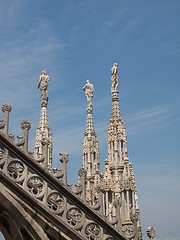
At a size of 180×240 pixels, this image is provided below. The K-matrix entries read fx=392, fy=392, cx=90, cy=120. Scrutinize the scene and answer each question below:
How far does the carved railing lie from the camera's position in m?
7.88

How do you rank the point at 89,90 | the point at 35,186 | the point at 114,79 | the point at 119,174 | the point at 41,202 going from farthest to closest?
the point at 89,90, the point at 114,79, the point at 119,174, the point at 35,186, the point at 41,202

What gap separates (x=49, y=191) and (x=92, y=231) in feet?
4.37

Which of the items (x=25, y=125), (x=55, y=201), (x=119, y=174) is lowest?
(x=55, y=201)

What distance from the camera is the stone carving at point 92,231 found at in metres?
8.43

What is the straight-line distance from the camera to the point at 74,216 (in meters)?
8.55

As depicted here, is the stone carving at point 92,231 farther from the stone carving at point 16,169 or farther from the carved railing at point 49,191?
the stone carving at point 16,169

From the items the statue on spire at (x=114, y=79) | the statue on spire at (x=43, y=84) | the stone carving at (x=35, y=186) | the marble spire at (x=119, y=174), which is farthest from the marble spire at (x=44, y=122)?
the stone carving at (x=35, y=186)

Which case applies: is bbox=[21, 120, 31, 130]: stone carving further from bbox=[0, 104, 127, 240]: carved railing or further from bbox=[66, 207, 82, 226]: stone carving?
bbox=[66, 207, 82, 226]: stone carving

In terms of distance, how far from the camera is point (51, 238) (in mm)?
8078

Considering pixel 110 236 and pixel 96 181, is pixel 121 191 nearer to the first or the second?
pixel 96 181

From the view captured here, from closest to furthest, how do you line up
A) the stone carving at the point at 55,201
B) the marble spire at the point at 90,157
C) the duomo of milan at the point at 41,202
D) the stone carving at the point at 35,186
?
the duomo of milan at the point at 41,202 → the stone carving at the point at 35,186 → the stone carving at the point at 55,201 → the marble spire at the point at 90,157

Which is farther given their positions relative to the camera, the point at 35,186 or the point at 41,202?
the point at 35,186

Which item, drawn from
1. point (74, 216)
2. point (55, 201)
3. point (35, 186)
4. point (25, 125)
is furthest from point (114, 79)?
point (35, 186)

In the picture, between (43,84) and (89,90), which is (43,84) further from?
(89,90)
